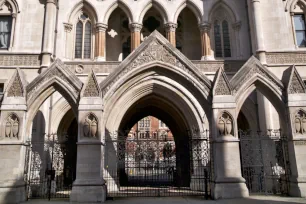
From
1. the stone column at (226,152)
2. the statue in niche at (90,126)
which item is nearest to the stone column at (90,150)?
the statue in niche at (90,126)

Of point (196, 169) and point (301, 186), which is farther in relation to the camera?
point (196, 169)

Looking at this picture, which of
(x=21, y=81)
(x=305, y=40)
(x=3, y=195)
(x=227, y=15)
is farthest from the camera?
(x=227, y=15)

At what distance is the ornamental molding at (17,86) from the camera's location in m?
11.8

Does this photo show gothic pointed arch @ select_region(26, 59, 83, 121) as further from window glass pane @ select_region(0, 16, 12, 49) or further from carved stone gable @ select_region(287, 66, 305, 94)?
carved stone gable @ select_region(287, 66, 305, 94)

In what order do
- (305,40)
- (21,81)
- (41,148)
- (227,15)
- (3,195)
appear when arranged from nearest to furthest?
(3,195)
(21,81)
(41,148)
(305,40)
(227,15)

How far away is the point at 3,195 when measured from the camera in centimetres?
1078

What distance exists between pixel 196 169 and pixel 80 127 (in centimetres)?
702

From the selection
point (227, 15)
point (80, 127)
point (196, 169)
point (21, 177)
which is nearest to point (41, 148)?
point (21, 177)

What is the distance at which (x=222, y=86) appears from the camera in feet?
39.1

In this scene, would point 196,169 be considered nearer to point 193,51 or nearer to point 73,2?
point 193,51

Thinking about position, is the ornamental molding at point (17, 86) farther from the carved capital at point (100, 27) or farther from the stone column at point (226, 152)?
the stone column at point (226, 152)

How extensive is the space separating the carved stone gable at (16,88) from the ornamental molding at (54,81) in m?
0.27

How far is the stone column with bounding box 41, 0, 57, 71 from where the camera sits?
16.1 metres

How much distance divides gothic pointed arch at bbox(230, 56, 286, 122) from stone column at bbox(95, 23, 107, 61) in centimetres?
870
